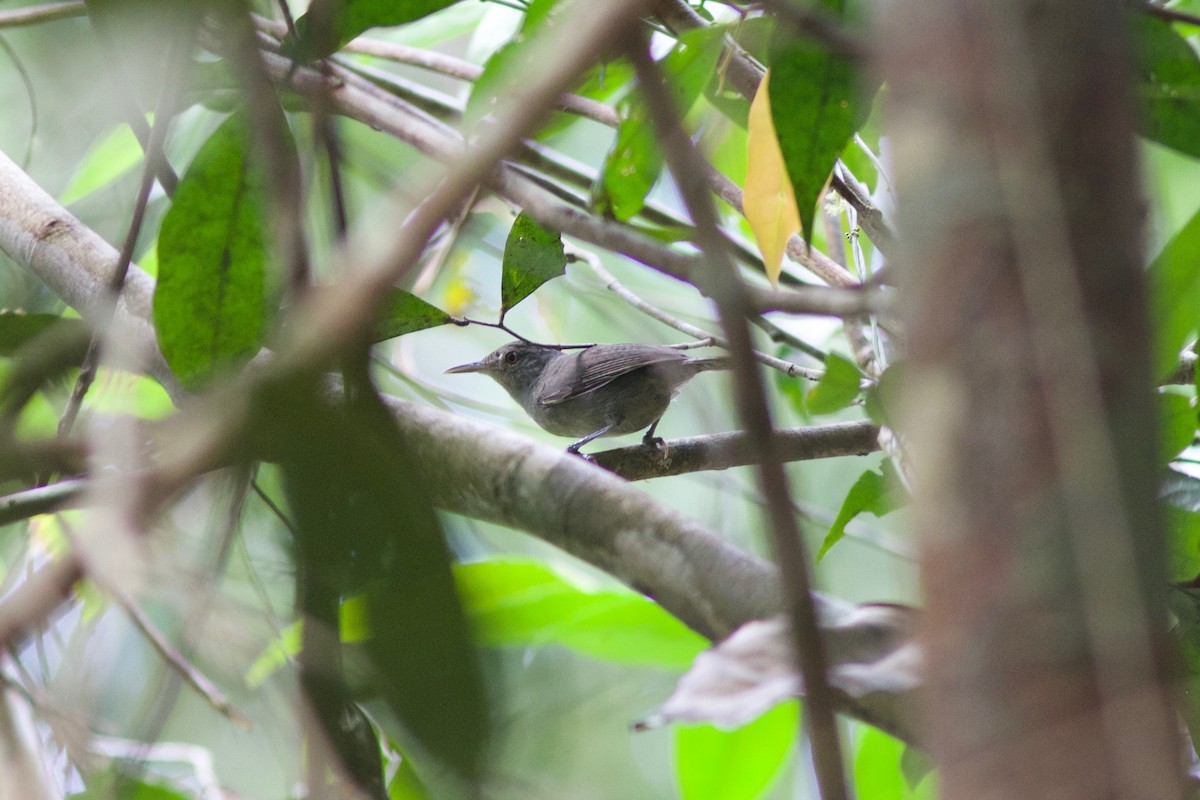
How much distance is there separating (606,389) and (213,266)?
7.04ft

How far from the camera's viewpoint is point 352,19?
4.51 feet

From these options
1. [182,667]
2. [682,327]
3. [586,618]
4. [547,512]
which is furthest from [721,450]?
[182,667]

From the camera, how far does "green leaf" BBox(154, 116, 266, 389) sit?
125 cm

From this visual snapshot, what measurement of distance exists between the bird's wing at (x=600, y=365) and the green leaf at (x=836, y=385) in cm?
178

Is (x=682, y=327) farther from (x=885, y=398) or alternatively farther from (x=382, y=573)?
(x=382, y=573)

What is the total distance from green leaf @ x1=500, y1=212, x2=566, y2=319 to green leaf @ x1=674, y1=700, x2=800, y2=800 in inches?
33.2

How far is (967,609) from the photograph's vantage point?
450 mm

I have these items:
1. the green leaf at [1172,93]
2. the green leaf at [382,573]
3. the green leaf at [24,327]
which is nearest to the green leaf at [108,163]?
the green leaf at [24,327]

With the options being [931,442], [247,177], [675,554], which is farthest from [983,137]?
[247,177]

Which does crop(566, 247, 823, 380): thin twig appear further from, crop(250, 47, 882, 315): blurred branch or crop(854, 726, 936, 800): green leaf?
crop(854, 726, 936, 800): green leaf

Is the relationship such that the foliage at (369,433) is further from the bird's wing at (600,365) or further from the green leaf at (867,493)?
the bird's wing at (600,365)

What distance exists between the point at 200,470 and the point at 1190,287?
3.27ft

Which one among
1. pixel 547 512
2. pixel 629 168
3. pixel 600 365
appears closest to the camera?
pixel 547 512

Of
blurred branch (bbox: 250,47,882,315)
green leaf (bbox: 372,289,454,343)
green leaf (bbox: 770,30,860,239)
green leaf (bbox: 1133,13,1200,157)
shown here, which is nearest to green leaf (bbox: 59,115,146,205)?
blurred branch (bbox: 250,47,882,315)
